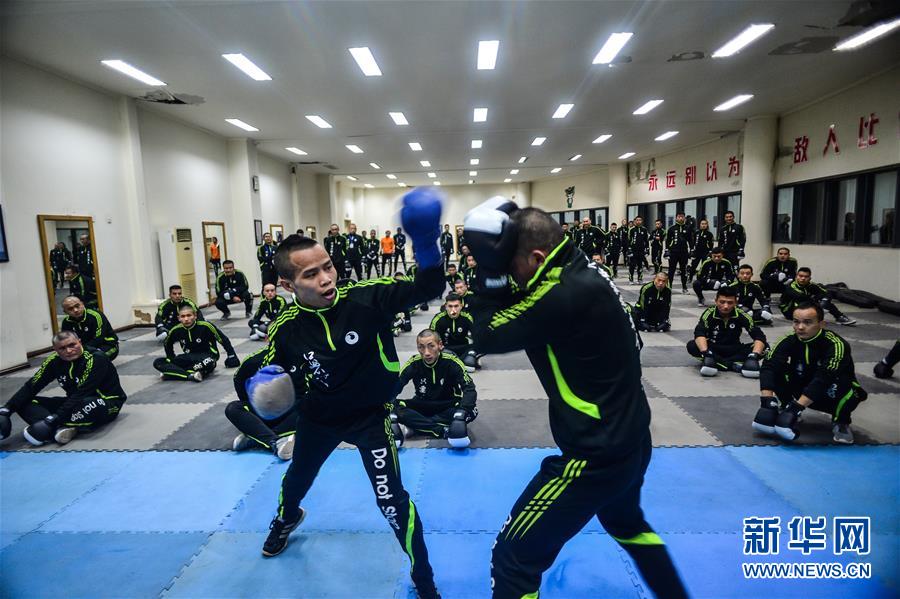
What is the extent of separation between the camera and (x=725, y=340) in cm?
626

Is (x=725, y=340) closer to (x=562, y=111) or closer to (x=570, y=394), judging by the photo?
(x=570, y=394)

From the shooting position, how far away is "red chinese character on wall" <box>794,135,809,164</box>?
37.8 feet

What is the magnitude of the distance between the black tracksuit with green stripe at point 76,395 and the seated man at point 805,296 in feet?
31.7

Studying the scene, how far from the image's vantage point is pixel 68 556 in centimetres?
288

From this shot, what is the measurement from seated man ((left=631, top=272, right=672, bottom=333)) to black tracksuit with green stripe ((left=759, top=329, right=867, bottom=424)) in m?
3.72

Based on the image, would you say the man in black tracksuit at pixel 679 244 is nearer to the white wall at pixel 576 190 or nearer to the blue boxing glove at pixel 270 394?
the white wall at pixel 576 190

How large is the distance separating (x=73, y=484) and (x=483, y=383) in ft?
12.9

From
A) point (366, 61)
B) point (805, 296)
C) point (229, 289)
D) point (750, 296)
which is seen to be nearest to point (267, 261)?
point (229, 289)

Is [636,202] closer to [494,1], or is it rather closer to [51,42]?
[494,1]

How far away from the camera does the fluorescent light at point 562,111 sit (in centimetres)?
1066

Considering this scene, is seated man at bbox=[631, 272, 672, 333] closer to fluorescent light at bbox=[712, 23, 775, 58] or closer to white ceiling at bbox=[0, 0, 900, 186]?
fluorescent light at bbox=[712, 23, 775, 58]

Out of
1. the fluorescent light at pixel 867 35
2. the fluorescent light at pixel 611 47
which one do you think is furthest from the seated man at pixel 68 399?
the fluorescent light at pixel 867 35

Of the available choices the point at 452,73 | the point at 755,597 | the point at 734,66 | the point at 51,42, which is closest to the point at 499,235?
the point at 755,597

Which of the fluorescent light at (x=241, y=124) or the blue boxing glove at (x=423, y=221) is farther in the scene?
the fluorescent light at (x=241, y=124)
